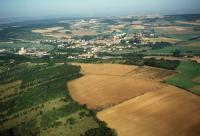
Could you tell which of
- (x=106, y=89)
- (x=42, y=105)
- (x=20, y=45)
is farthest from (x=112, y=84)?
(x=20, y=45)

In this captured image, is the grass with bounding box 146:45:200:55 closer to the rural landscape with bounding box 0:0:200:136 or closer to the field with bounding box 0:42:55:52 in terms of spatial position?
the rural landscape with bounding box 0:0:200:136

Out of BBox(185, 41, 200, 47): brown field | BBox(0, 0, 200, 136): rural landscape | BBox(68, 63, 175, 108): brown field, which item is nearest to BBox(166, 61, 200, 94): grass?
BBox(0, 0, 200, 136): rural landscape

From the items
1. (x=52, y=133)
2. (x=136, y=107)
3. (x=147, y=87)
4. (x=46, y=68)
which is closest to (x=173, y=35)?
(x=46, y=68)

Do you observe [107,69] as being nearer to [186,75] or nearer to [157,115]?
[186,75]

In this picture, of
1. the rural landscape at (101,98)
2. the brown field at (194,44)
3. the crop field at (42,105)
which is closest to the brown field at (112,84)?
the rural landscape at (101,98)

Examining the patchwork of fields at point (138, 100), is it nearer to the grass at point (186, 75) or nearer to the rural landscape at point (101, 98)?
the rural landscape at point (101, 98)

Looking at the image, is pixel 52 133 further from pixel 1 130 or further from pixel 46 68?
pixel 46 68
